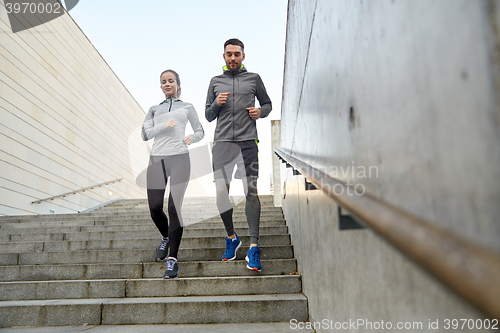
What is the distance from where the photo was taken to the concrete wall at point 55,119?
253 inches

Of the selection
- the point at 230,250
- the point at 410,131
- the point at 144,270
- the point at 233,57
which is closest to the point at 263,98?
the point at 233,57

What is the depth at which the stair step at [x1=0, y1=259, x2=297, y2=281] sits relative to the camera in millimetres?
2984

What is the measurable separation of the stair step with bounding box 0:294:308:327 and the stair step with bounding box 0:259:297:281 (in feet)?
1.87

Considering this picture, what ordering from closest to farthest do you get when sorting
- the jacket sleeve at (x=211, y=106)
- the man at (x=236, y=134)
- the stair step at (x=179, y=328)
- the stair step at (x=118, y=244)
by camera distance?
the stair step at (x=179, y=328) < the man at (x=236, y=134) < the jacket sleeve at (x=211, y=106) < the stair step at (x=118, y=244)

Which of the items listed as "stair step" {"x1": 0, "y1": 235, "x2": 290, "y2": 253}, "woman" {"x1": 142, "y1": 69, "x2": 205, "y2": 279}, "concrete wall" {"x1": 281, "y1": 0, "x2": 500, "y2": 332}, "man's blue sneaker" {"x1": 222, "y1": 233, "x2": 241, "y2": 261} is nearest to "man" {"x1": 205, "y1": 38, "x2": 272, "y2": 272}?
"man's blue sneaker" {"x1": 222, "y1": 233, "x2": 241, "y2": 261}

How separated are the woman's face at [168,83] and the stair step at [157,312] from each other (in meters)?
1.76

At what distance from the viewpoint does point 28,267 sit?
3.11 metres

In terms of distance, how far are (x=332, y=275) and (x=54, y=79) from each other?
8.14 metres

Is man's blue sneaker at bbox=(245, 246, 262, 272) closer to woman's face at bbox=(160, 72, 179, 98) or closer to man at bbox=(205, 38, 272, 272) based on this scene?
man at bbox=(205, 38, 272, 272)

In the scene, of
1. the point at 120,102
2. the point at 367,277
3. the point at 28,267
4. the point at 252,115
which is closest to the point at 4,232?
the point at 28,267

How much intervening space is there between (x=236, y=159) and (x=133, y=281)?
1191mm

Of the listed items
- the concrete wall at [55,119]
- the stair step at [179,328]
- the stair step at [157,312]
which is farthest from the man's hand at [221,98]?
the concrete wall at [55,119]

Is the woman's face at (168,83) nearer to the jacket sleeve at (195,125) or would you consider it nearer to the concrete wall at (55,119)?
the jacket sleeve at (195,125)

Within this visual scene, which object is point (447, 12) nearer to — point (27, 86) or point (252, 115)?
point (252, 115)
